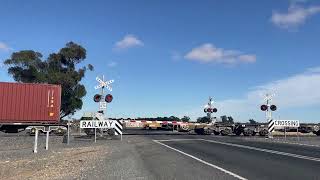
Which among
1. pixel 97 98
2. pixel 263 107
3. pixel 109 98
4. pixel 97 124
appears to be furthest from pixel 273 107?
pixel 97 124

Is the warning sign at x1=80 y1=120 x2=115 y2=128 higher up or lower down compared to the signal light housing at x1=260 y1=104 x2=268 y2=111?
lower down

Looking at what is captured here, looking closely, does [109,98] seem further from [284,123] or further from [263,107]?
[263,107]

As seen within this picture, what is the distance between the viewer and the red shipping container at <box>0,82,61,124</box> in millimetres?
38750

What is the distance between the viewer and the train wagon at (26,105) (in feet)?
127

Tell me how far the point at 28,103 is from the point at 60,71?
131ft

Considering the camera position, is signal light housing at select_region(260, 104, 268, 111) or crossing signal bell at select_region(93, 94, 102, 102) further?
signal light housing at select_region(260, 104, 268, 111)

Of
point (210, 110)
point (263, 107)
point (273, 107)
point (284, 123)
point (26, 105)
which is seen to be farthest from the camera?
point (210, 110)

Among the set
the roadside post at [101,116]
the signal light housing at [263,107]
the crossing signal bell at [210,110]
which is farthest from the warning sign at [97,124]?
the crossing signal bell at [210,110]

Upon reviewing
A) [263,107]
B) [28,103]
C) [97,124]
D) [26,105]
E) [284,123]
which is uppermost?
[263,107]

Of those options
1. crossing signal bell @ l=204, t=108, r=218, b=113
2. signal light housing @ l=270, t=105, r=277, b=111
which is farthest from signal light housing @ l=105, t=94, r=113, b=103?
crossing signal bell @ l=204, t=108, r=218, b=113

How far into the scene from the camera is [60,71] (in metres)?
78.7

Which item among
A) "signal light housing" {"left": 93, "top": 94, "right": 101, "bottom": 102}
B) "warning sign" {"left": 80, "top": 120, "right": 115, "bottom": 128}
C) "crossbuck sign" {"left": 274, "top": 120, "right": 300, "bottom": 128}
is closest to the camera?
"warning sign" {"left": 80, "top": 120, "right": 115, "bottom": 128}

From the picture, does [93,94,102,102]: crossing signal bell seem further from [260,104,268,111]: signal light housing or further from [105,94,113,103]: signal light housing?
[260,104,268,111]: signal light housing

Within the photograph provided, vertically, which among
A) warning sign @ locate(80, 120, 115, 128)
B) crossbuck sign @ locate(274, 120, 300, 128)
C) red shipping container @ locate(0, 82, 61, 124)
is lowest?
warning sign @ locate(80, 120, 115, 128)
